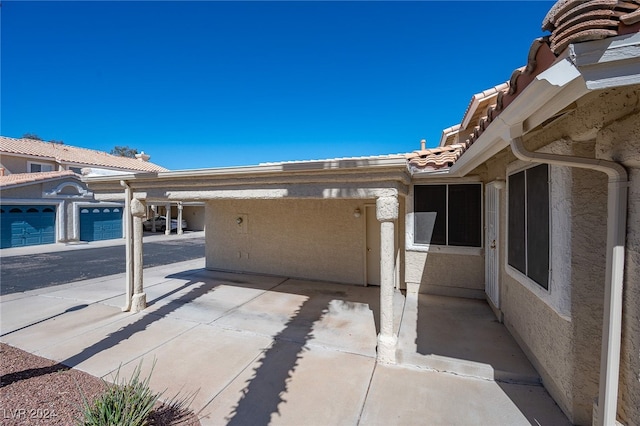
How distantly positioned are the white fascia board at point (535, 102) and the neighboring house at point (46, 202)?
18.7m

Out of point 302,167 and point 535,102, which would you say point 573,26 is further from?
point 302,167

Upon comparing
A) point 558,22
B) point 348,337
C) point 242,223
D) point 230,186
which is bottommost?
point 348,337

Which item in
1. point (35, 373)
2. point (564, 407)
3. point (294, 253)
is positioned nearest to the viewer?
point (564, 407)

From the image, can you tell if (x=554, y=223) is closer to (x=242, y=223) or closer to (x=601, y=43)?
(x=601, y=43)

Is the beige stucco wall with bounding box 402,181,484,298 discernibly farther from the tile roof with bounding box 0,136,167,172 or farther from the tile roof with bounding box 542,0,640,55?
the tile roof with bounding box 0,136,167,172

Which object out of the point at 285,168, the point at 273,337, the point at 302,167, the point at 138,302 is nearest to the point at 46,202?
the point at 138,302

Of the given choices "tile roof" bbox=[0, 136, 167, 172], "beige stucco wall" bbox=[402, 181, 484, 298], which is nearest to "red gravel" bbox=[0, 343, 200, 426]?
"beige stucco wall" bbox=[402, 181, 484, 298]

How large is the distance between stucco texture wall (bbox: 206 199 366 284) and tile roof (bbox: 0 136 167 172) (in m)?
15.0

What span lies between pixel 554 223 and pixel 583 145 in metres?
0.97

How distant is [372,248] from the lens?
8.88m

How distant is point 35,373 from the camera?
14.0ft

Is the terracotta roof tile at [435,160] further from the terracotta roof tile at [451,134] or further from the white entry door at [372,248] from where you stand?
the terracotta roof tile at [451,134]

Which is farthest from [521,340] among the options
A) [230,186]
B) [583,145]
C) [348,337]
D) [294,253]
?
[294,253]

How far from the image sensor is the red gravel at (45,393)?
336 cm
